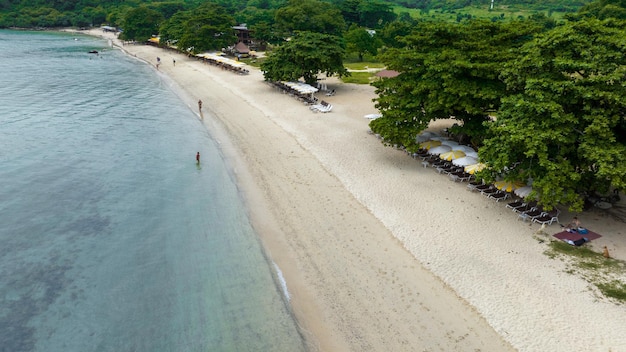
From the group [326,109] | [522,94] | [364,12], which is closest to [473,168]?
[522,94]

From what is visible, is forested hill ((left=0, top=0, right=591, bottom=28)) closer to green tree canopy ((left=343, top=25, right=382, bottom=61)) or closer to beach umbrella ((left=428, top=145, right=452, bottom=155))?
green tree canopy ((left=343, top=25, right=382, bottom=61))

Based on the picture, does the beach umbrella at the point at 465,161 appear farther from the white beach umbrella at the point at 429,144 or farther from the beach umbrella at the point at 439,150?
the white beach umbrella at the point at 429,144

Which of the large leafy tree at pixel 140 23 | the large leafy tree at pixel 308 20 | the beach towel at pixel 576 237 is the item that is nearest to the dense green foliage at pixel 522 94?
the beach towel at pixel 576 237

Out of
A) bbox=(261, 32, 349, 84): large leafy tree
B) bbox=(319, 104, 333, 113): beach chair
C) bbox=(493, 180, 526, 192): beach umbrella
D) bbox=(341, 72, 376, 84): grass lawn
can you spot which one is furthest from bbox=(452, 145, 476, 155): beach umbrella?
bbox=(341, 72, 376, 84): grass lawn

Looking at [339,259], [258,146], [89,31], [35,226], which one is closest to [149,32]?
[89,31]

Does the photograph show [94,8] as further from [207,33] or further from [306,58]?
[306,58]
